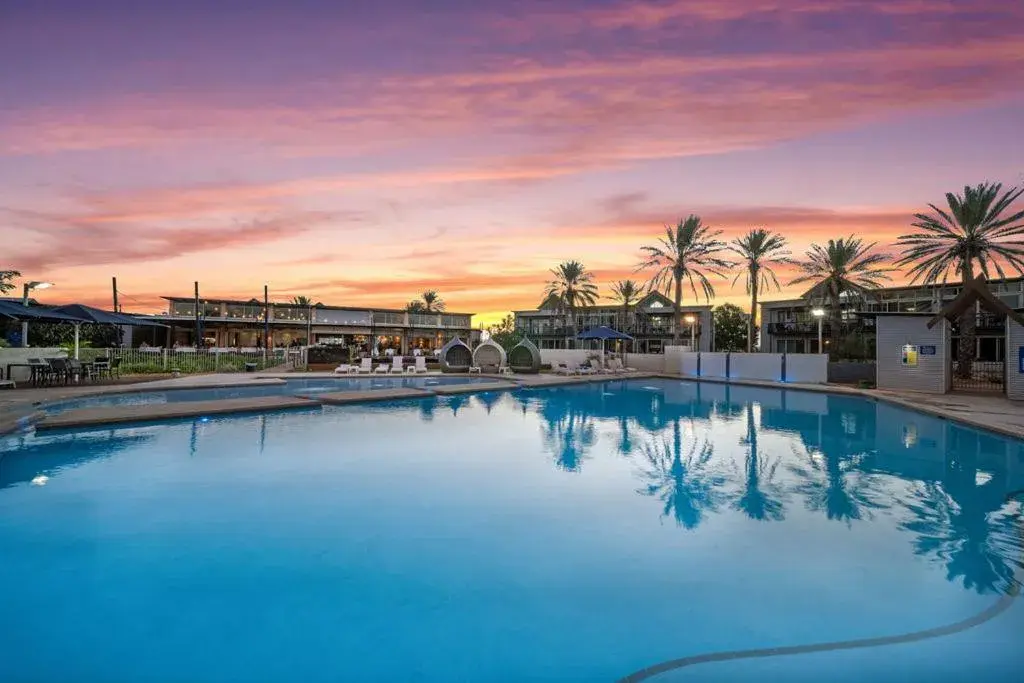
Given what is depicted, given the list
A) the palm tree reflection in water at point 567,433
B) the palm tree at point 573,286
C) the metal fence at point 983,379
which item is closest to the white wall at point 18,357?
the palm tree reflection in water at point 567,433

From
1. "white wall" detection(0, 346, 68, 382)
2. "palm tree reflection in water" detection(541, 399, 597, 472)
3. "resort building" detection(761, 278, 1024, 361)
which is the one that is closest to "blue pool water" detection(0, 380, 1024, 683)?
"palm tree reflection in water" detection(541, 399, 597, 472)

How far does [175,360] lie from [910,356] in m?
31.5

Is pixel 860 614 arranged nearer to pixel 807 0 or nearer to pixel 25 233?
pixel 807 0

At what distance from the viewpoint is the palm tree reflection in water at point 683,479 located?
6.79 meters

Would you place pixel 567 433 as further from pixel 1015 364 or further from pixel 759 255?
pixel 759 255

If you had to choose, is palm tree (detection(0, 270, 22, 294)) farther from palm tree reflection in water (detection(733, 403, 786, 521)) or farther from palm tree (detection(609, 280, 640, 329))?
palm tree (detection(609, 280, 640, 329))

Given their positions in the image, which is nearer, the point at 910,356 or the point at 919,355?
the point at 919,355

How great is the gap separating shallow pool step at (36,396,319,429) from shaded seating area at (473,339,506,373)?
14.7m

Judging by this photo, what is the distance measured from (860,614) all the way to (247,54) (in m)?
17.5

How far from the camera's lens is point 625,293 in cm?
5366

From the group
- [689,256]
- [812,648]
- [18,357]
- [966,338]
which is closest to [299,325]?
[18,357]

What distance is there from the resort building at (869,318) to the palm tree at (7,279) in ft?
145

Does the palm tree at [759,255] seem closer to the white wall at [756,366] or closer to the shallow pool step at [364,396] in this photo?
the white wall at [756,366]

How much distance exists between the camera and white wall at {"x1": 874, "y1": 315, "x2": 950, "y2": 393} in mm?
20469
